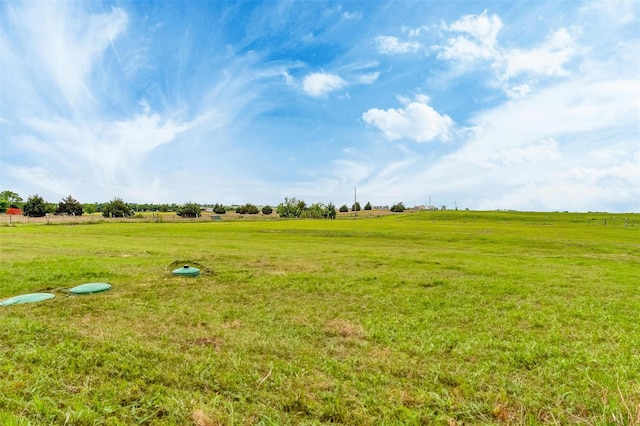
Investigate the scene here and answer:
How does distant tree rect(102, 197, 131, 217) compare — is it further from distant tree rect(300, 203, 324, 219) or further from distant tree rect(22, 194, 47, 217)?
distant tree rect(300, 203, 324, 219)

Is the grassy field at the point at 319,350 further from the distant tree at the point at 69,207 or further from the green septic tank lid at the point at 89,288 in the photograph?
the distant tree at the point at 69,207

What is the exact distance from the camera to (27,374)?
4266 millimetres

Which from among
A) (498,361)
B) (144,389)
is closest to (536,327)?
(498,361)

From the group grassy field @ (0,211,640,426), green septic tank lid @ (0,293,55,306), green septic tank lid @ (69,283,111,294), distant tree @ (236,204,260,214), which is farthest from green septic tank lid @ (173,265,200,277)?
distant tree @ (236,204,260,214)

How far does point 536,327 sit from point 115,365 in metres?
7.63

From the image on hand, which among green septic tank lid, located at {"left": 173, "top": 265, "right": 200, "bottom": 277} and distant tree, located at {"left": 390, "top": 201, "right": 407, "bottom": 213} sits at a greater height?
distant tree, located at {"left": 390, "top": 201, "right": 407, "bottom": 213}

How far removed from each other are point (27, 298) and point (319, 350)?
7.69 meters

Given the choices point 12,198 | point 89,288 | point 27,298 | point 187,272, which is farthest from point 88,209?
point 27,298

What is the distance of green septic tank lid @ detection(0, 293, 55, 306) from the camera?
25.9ft

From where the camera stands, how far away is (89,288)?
948 cm

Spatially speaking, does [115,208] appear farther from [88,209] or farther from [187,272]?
[187,272]

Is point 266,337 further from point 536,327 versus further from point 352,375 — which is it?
point 536,327

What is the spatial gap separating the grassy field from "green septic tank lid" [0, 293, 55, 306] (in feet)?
1.16

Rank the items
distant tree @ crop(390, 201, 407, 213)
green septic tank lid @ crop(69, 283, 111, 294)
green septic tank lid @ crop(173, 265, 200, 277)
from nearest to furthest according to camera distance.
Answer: green septic tank lid @ crop(69, 283, 111, 294) → green septic tank lid @ crop(173, 265, 200, 277) → distant tree @ crop(390, 201, 407, 213)
